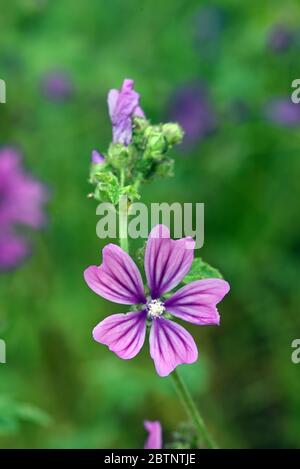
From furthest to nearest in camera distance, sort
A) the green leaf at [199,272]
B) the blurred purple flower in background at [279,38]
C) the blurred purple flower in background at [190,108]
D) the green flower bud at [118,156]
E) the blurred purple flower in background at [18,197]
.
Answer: the blurred purple flower in background at [190,108] < the blurred purple flower in background at [279,38] < the blurred purple flower in background at [18,197] < the green flower bud at [118,156] < the green leaf at [199,272]

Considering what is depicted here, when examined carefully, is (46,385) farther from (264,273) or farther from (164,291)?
(164,291)

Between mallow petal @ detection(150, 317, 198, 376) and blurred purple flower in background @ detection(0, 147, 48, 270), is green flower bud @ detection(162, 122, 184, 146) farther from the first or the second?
blurred purple flower in background @ detection(0, 147, 48, 270)

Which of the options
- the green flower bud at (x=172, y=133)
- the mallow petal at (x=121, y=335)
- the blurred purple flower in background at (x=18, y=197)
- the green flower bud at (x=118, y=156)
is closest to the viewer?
the mallow petal at (x=121, y=335)

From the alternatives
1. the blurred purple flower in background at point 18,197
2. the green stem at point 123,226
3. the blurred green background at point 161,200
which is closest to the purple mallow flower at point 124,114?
the green stem at point 123,226

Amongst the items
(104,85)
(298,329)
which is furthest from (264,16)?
Result: (298,329)

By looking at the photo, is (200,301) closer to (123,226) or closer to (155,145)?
(123,226)

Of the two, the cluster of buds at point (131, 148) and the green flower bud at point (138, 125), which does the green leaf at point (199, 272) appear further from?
the green flower bud at point (138, 125)

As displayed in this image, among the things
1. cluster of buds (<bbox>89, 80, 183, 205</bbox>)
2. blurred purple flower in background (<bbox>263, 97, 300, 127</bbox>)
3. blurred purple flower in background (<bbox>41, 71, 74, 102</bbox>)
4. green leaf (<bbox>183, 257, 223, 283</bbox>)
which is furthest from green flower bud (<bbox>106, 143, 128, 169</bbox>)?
blurred purple flower in background (<bbox>41, 71, 74, 102</bbox>)
